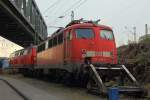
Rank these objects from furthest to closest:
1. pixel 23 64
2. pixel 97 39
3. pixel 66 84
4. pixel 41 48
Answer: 1. pixel 23 64
2. pixel 41 48
3. pixel 66 84
4. pixel 97 39

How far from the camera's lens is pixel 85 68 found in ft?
75.7

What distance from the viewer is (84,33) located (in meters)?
25.2

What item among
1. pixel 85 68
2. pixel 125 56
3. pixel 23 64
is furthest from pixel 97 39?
pixel 23 64

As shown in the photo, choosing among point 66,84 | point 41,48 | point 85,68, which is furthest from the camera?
point 41,48

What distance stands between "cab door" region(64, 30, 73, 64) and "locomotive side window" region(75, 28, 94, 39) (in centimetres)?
45

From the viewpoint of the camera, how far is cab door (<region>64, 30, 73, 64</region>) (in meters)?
25.0

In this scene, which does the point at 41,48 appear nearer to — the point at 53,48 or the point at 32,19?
the point at 53,48

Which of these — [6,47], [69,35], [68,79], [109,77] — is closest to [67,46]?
[69,35]

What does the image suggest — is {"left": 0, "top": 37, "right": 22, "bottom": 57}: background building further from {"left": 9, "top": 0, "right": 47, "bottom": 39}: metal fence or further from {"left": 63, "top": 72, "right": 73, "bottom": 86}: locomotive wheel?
{"left": 63, "top": 72, "right": 73, "bottom": 86}: locomotive wheel

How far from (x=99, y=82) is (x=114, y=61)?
440 centimetres

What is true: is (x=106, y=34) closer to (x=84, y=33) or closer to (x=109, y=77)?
(x=84, y=33)

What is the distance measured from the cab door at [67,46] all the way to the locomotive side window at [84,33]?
0.45 metres

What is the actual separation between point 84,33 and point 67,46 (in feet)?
4.06

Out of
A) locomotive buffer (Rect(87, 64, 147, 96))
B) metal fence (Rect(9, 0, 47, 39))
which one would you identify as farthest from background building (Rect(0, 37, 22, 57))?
locomotive buffer (Rect(87, 64, 147, 96))
